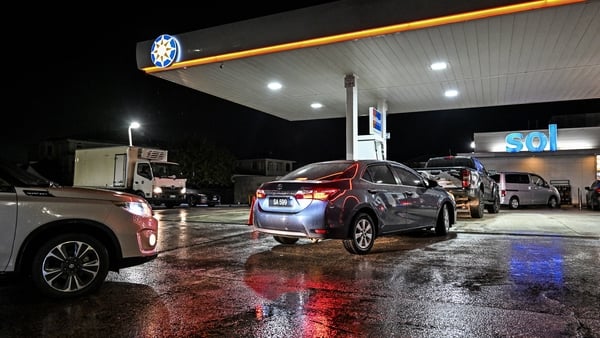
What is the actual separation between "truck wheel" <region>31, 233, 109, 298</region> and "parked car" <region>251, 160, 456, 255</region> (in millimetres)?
2778

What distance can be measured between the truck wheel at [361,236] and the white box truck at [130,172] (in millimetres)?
16124

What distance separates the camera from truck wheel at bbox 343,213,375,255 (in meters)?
6.77

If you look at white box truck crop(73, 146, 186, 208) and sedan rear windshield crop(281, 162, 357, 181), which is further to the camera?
white box truck crop(73, 146, 186, 208)

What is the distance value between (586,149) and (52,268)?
26379mm

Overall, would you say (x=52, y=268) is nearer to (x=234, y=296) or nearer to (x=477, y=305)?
(x=234, y=296)

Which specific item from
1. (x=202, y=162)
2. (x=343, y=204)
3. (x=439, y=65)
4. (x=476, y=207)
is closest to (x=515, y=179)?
(x=476, y=207)

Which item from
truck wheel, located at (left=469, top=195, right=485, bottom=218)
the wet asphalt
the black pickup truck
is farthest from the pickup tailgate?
the wet asphalt

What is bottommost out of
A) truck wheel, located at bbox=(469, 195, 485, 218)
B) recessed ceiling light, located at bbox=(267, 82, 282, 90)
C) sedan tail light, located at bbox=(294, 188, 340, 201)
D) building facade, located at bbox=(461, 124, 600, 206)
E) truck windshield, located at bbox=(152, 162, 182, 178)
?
truck wheel, located at bbox=(469, 195, 485, 218)

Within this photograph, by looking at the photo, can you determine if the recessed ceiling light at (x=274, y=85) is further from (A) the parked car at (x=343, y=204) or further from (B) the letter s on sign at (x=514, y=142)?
(B) the letter s on sign at (x=514, y=142)

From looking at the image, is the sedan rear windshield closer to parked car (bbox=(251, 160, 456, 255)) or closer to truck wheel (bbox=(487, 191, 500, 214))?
parked car (bbox=(251, 160, 456, 255))

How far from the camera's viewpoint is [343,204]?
21.5ft

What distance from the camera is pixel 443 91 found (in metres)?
16.2

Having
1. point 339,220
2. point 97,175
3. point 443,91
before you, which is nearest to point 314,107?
point 443,91

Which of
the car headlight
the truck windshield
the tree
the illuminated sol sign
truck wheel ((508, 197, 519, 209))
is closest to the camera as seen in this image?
the car headlight
